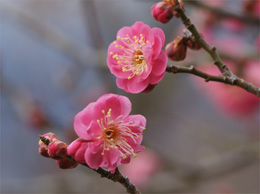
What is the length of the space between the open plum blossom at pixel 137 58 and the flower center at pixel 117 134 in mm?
84

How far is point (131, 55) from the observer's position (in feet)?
3.22

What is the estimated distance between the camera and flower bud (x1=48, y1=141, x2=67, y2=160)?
76 cm

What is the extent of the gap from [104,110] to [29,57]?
14.2 feet

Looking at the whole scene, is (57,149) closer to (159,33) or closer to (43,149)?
(43,149)

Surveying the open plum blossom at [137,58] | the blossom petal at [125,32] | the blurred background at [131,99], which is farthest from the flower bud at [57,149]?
the blurred background at [131,99]

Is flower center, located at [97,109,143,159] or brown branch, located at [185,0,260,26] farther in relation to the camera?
brown branch, located at [185,0,260,26]

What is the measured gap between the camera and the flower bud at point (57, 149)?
76 cm

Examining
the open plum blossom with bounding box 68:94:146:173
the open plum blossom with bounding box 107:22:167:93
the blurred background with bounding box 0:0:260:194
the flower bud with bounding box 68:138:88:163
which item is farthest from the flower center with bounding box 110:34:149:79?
the blurred background with bounding box 0:0:260:194

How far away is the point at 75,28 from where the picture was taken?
477cm

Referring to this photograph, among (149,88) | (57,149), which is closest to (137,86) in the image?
(149,88)

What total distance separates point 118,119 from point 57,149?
173mm

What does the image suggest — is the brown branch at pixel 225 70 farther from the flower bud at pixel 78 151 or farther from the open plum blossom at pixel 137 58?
the flower bud at pixel 78 151

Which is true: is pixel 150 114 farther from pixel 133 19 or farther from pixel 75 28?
pixel 75 28

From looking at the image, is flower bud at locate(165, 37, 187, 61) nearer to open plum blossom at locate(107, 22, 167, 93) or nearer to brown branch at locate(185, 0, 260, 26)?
open plum blossom at locate(107, 22, 167, 93)
